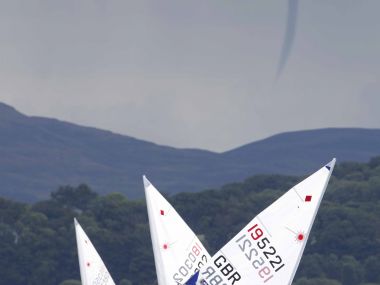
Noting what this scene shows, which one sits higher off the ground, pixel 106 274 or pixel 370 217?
pixel 370 217

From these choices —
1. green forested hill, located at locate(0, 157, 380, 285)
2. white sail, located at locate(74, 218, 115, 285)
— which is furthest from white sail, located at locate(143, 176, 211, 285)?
green forested hill, located at locate(0, 157, 380, 285)

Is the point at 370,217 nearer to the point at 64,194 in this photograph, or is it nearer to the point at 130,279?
the point at 130,279

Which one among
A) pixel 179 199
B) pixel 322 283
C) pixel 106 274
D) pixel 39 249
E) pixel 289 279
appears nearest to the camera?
pixel 289 279

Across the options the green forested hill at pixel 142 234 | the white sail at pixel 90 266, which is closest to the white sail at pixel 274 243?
the white sail at pixel 90 266

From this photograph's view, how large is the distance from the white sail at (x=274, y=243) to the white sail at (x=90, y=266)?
627 inches

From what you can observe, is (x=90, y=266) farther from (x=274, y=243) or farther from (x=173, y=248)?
(x=274, y=243)

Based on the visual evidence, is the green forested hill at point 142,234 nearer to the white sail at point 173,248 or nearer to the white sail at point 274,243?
the white sail at point 173,248

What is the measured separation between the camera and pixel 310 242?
13738cm

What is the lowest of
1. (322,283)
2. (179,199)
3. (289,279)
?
(289,279)

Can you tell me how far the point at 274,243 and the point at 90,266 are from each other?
19459mm

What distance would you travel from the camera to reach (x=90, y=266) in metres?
68.0

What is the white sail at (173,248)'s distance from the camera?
59.7 metres

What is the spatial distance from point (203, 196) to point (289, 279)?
101075 millimetres

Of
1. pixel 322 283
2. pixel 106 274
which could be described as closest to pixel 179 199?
pixel 322 283
